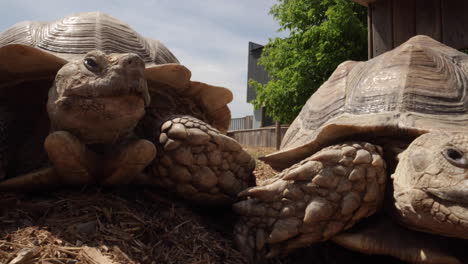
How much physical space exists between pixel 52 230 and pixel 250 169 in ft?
3.63

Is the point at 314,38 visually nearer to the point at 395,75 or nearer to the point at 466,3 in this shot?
the point at 466,3

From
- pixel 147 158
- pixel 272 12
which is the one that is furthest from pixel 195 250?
pixel 272 12

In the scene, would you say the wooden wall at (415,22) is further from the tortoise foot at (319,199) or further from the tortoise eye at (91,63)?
the tortoise eye at (91,63)

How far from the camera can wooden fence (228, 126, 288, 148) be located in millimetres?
13352

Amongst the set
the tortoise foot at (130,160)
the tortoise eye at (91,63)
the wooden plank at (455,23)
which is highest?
the wooden plank at (455,23)

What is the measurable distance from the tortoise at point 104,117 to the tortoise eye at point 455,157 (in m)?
1.04

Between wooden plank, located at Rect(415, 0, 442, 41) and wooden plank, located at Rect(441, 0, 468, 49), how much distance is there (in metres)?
0.04

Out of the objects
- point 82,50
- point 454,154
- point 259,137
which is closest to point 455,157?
point 454,154

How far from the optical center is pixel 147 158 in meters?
1.94

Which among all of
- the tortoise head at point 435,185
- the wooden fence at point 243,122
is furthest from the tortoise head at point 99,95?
the wooden fence at point 243,122

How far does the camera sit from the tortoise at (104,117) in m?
1.82

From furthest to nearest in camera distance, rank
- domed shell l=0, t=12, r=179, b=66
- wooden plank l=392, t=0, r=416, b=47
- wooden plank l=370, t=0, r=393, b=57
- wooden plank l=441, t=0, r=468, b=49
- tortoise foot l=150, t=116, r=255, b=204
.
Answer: wooden plank l=370, t=0, r=393, b=57 → wooden plank l=392, t=0, r=416, b=47 → wooden plank l=441, t=0, r=468, b=49 → domed shell l=0, t=12, r=179, b=66 → tortoise foot l=150, t=116, r=255, b=204

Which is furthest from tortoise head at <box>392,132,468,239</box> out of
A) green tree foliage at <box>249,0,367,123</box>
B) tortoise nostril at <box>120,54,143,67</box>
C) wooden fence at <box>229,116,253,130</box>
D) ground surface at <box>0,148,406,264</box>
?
wooden fence at <box>229,116,253,130</box>

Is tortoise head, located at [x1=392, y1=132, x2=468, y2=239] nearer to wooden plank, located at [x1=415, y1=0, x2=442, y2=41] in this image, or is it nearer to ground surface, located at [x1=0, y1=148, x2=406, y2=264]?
ground surface, located at [x1=0, y1=148, x2=406, y2=264]
